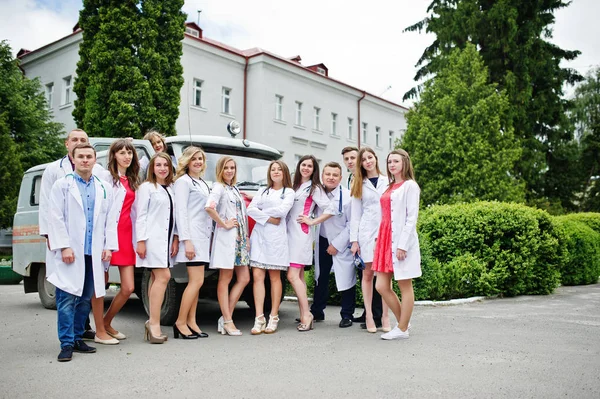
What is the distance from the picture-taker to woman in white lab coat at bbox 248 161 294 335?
6898 mm

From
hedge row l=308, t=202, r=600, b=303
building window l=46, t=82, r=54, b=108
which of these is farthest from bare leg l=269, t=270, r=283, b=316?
building window l=46, t=82, r=54, b=108

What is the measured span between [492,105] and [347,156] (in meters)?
16.9

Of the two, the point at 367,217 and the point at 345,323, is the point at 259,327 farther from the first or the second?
the point at 367,217

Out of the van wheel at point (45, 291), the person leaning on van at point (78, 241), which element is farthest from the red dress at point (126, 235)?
the van wheel at point (45, 291)

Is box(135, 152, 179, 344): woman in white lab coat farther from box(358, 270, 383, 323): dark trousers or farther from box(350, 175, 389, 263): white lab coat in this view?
box(358, 270, 383, 323): dark trousers

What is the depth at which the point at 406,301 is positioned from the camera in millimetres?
6289

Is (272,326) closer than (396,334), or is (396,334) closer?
(396,334)

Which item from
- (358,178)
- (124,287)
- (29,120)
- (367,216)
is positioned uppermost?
(29,120)

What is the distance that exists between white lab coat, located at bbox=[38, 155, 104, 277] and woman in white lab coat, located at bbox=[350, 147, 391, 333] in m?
3.01

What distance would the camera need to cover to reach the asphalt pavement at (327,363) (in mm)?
4266

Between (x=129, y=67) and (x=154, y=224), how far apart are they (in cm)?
1896

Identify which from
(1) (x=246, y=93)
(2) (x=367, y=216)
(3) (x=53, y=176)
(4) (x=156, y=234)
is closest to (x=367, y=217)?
(2) (x=367, y=216)

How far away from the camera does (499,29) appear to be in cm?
2709

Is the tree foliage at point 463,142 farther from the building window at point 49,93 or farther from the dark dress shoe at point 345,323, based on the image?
the building window at point 49,93
